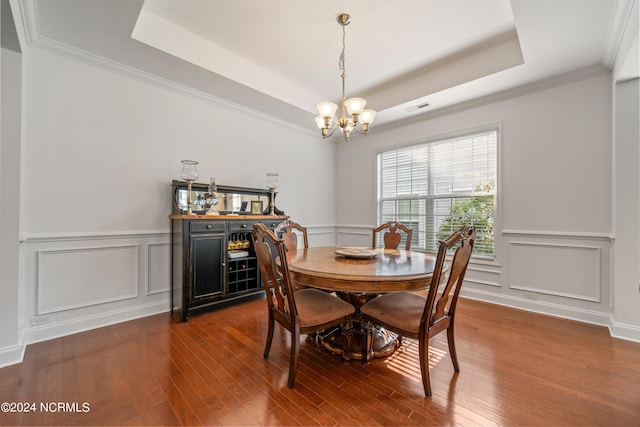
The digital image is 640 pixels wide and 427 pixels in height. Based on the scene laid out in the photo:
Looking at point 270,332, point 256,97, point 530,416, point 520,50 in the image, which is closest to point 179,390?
point 270,332

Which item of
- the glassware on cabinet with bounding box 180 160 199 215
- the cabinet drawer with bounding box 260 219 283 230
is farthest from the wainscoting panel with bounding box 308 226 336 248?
the glassware on cabinet with bounding box 180 160 199 215

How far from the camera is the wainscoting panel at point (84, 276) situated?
2.43 m

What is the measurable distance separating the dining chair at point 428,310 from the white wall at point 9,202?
2.64m

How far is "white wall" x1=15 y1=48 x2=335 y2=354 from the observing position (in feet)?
7.86

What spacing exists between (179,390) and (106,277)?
5.58ft

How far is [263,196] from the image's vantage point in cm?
399

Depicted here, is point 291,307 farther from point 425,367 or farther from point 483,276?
point 483,276

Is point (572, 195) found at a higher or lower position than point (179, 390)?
higher

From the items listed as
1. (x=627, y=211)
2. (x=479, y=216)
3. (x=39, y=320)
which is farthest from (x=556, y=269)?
(x=39, y=320)

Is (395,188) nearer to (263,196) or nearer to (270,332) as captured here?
(263,196)

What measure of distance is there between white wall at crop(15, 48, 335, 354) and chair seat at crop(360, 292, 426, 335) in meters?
2.49

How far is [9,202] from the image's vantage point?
2.02 m

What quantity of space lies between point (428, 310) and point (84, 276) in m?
3.12

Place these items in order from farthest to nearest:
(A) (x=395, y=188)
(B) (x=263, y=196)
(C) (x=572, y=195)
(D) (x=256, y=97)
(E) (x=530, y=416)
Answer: (A) (x=395, y=188) → (B) (x=263, y=196) → (D) (x=256, y=97) → (C) (x=572, y=195) → (E) (x=530, y=416)
